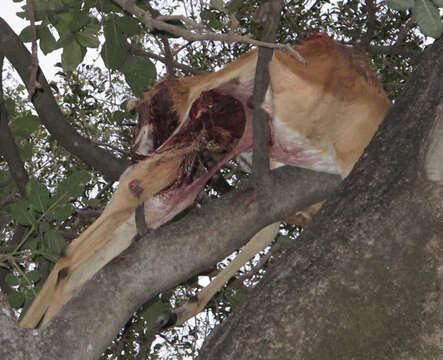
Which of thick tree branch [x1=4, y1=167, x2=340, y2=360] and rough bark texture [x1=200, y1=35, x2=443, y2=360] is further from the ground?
thick tree branch [x1=4, y1=167, x2=340, y2=360]

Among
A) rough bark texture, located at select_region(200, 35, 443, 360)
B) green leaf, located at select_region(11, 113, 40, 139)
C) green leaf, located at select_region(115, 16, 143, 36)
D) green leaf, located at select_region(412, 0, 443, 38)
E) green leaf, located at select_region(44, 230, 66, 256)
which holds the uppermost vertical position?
green leaf, located at select_region(11, 113, 40, 139)

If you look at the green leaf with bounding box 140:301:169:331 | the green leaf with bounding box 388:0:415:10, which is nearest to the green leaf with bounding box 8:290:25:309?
the green leaf with bounding box 140:301:169:331

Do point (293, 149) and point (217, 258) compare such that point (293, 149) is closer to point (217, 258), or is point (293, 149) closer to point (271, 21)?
point (217, 258)

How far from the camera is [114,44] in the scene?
8.48ft

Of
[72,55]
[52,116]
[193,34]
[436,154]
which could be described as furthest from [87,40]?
[436,154]

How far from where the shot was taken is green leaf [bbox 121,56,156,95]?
2742 mm

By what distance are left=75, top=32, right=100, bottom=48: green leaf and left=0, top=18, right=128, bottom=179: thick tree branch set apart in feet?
1.03

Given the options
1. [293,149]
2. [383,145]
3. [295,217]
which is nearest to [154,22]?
[383,145]

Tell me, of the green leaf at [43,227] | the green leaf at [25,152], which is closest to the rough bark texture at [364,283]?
the green leaf at [43,227]

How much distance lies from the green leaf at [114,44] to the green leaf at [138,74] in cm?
14

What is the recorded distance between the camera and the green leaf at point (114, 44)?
101 inches

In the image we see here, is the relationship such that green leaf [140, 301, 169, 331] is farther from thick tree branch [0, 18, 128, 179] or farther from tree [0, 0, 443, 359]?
thick tree branch [0, 18, 128, 179]

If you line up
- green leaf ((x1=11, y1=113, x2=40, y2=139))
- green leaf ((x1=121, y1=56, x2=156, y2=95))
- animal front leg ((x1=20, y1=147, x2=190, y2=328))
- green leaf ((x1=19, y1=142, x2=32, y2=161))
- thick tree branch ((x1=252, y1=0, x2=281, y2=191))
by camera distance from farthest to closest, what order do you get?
green leaf ((x1=19, y1=142, x2=32, y2=161)) < green leaf ((x1=11, y1=113, x2=40, y2=139)) < green leaf ((x1=121, y1=56, x2=156, y2=95)) < animal front leg ((x1=20, y1=147, x2=190, y2=328)) < thick tree branch ((x1=252, y1=0, x2=281, y2=191))

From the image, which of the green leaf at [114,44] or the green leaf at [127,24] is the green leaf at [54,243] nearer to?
the green leaf at [114,44]
